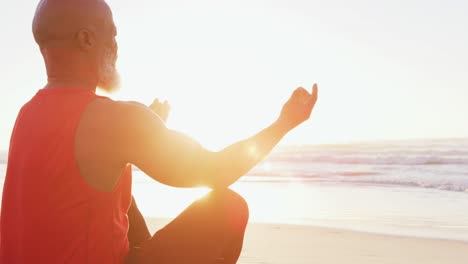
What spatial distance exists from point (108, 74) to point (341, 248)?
5.21 meters

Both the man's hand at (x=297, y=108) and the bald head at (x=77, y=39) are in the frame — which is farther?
the man's hand at (x=297, y=108)

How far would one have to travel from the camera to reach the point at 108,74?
2.34m

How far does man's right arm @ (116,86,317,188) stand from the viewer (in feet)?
6.87

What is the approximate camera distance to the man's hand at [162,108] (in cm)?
318

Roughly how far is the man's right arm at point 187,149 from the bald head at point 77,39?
0.95ft

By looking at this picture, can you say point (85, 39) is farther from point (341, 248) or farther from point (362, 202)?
point (362, 202)

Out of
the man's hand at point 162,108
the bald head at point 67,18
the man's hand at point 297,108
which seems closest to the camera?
the bald head at point 67,18

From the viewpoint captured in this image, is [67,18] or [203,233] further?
[203,233]

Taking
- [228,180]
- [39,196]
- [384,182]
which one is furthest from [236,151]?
[384,182]

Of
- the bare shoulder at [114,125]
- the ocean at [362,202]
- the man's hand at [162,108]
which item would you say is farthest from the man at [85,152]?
the ocean at [362,202]

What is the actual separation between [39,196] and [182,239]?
60 cm

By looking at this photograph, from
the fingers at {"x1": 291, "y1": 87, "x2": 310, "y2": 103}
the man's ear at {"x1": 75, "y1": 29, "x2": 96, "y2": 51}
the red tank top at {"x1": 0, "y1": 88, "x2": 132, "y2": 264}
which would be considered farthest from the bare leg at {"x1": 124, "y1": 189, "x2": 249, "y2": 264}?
the man's ear at {"x1": 75, "y1": 29, "x2": 96, "y2": 51}

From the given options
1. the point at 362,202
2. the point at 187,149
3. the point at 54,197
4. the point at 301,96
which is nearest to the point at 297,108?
the point at 301,96

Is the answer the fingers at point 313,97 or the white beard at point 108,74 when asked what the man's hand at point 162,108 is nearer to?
the white beard at point 108,74
